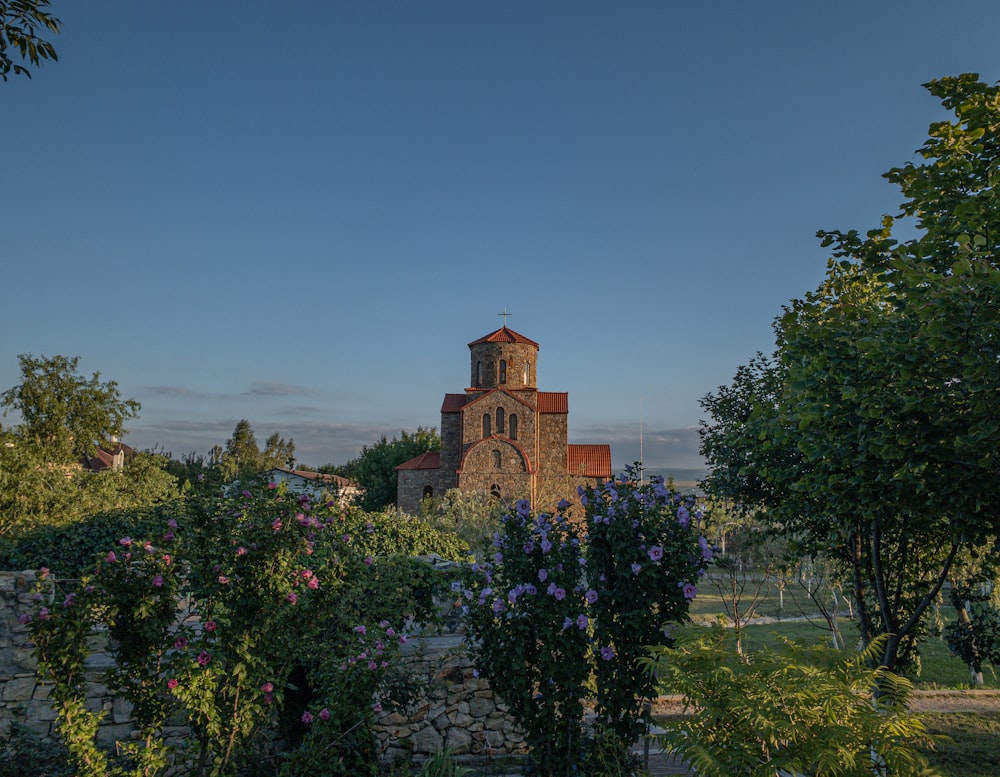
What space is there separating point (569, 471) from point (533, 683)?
3460cm

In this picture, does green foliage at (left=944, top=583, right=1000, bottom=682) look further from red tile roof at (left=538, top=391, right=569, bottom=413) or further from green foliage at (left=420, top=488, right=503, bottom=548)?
red tile roof at (left=538, top=391, right=569, bottom=413)

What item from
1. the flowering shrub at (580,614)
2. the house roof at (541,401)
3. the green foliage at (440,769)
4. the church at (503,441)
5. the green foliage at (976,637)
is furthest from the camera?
the house roof at (541,401)

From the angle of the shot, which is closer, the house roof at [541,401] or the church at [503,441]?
the church at [503,441]

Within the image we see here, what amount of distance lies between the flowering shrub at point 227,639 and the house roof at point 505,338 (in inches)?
1382

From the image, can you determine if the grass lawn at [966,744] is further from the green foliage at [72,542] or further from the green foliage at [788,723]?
the green foliage at [72,542]

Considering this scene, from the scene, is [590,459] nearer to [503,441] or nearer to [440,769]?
[503,441]

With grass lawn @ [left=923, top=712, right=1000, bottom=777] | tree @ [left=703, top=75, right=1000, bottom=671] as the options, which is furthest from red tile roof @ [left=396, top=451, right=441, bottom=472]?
tree @ [left=703, top=75, right=1000, bottom=671]

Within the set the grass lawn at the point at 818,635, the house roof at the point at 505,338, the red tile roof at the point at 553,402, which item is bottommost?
the grass lawn at the point at 818,635

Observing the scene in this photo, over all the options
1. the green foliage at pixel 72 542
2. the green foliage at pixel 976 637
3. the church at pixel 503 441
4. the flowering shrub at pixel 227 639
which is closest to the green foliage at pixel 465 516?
the church at pixel 503 441

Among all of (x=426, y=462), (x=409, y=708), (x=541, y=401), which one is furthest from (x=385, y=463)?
(x=409, y=708)

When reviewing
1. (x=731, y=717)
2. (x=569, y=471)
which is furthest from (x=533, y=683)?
(x=569, y=471)

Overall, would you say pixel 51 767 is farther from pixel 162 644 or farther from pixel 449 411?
pixel 449 411

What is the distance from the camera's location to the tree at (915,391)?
194 inches

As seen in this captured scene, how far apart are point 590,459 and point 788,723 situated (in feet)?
128
